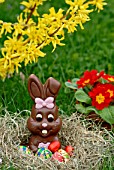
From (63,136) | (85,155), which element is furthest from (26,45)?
(85,155)

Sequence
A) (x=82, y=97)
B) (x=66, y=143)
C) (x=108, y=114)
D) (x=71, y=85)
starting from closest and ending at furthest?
(x=66, y=143) → (x=108, y=114) → (x=82, y=97) → (x=71, y=85)

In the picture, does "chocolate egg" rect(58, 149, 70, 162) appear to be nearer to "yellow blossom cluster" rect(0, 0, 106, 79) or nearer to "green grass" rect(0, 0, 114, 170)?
"green grass" rect(0, 0, 114, 170)

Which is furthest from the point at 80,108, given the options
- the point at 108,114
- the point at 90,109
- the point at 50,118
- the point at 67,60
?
the point at 67,60

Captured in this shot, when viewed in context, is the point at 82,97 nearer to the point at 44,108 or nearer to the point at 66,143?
the point at 66,143

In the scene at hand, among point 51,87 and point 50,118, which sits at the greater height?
point 51,87

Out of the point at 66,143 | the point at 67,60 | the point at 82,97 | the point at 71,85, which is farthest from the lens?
the point at 67,60

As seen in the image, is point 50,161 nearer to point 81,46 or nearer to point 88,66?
point 88,66

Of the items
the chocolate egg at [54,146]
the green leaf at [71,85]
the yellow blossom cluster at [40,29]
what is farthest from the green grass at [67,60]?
the chocolate egg at [54,146]
